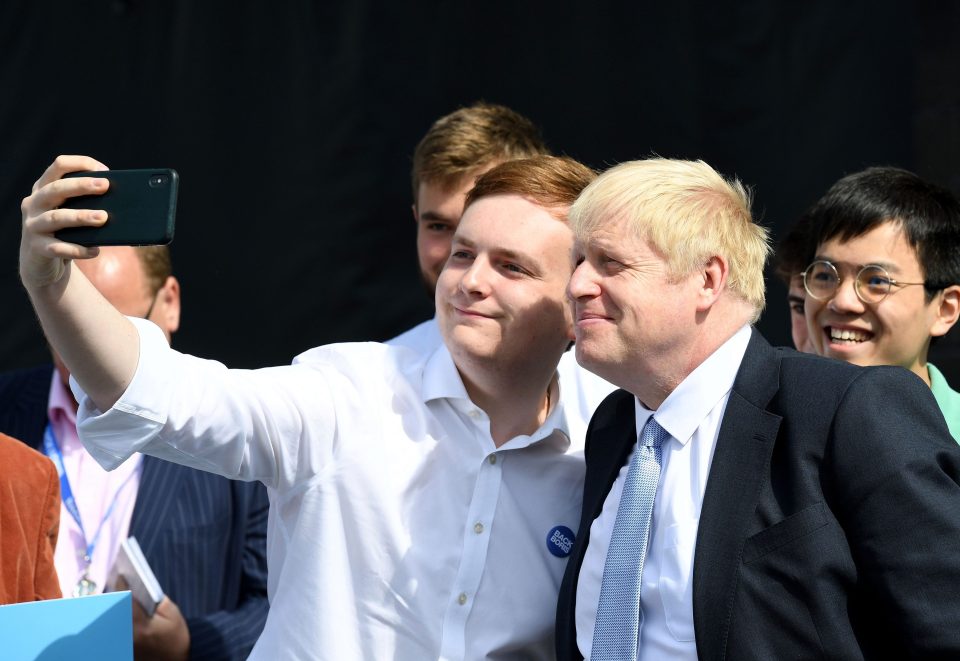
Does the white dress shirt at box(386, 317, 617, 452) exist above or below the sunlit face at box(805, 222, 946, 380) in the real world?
below

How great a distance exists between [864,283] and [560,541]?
84 cm

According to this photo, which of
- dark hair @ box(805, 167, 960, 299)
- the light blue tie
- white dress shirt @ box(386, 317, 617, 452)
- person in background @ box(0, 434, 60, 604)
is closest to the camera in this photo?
the light blue tie

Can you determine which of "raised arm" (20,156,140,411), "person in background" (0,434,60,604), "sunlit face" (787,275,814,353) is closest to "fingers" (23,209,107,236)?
"raised arm" (20,156,140,411)

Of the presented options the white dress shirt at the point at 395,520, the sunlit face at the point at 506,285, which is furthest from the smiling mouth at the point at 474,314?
the white dress shirt at the point at 395,520

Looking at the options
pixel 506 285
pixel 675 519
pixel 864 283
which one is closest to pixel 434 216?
pixel 506 285

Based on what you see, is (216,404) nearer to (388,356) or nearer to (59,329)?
(59,329)

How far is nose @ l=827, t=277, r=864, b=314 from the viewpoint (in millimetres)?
2500

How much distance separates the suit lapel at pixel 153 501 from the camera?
289 centimetres

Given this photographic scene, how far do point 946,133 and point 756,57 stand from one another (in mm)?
543

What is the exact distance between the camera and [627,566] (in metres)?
1.92

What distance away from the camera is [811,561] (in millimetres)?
1763

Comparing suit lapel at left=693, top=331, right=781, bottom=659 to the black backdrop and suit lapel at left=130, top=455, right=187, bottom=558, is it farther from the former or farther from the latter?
the black backdrop

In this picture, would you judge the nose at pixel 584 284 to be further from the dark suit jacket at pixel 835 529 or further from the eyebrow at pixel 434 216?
the eyebrow at pixel 434 216

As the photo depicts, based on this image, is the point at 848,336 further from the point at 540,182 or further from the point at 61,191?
the point at 61,191
